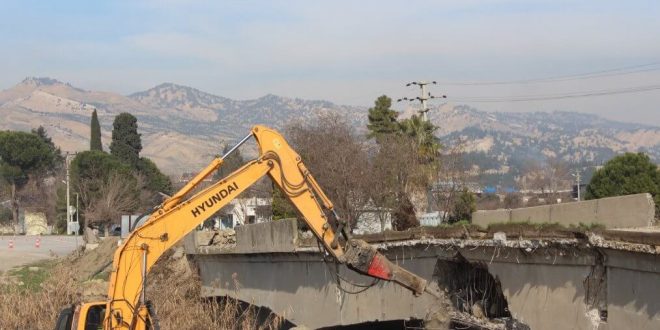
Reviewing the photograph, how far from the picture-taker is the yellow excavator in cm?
1325

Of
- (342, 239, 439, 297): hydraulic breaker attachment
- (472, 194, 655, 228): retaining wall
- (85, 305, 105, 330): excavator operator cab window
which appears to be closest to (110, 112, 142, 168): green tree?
(472, 194, 655, 228): retaining wall

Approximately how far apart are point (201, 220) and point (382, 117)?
3931 centimetres

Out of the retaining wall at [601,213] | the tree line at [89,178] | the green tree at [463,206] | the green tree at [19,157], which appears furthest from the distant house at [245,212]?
the retaining wall at [601,213]

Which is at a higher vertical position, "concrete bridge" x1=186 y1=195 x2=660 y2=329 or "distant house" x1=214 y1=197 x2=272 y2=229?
"distant house" x1=214 y1=197 x2=272 y2=229

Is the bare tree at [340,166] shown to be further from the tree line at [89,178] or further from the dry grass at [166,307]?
the tree line at [89,178]

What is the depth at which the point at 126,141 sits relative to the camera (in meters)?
101

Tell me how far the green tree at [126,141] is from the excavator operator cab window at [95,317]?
8360 centimetres

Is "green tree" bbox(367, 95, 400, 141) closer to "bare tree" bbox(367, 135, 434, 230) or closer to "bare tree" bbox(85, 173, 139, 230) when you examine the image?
"bare tree" bbox(367, 135, 434, 230)

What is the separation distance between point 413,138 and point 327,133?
4671 millimetres

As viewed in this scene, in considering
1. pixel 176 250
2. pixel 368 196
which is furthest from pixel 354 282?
pixel 368 196

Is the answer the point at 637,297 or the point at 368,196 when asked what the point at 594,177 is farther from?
the point at 637,297

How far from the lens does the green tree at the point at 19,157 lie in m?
94.1

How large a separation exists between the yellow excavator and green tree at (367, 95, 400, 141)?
37599 mm

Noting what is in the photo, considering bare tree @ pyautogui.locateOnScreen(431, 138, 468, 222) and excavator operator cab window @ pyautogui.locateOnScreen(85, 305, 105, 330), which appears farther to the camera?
bare tree @ pyautogui.locateOnScreen(431, 138, 468, 222)
